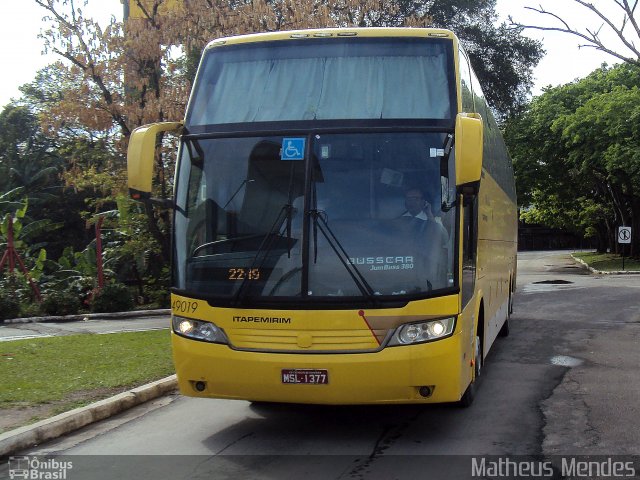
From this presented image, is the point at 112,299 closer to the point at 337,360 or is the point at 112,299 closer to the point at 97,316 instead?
the point at 97,316

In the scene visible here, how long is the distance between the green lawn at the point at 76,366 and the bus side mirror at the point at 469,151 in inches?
182

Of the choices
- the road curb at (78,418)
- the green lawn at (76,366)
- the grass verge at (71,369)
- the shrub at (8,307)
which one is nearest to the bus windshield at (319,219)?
the road curb at (78,418)

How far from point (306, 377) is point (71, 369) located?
5100 millimetres

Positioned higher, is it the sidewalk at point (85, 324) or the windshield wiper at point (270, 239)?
the windshield wiper at point (270, 239)

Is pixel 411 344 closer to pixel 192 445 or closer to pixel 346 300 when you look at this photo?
pixel 346 300

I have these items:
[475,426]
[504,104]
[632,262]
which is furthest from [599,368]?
[632,262]

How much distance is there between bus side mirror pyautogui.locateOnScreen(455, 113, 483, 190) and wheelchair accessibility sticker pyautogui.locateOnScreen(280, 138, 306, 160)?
1351 millimetres

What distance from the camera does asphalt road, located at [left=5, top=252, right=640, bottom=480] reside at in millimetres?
6086

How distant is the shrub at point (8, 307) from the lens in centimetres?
1919

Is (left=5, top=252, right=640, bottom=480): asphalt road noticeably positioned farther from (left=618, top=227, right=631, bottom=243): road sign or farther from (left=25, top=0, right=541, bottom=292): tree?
(left=618, top=227, right=631, bottom=243): road sign

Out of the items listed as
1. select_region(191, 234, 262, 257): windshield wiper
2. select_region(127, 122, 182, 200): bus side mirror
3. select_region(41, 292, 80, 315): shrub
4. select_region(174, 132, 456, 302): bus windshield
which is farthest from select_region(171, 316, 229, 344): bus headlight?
select_region(41, 292, 80, 315): shrub

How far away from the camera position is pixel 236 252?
22.0 feet

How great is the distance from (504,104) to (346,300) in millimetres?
34516

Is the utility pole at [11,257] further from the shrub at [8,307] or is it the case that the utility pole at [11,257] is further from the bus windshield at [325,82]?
the bus windshield at [325,82]
